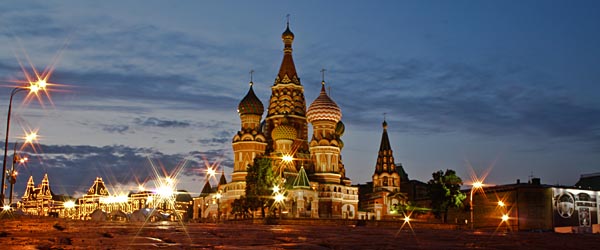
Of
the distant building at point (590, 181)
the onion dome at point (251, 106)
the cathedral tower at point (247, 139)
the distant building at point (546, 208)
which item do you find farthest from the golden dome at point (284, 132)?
the distant building at point (590, 181)

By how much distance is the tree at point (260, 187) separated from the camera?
2064 inches

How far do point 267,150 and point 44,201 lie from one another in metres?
76.3

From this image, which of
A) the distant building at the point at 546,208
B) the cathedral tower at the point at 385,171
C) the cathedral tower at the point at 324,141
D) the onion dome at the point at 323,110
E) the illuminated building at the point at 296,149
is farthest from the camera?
the cathedral tower at the point at 385,171

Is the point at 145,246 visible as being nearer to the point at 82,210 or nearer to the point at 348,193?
the point at 348,193

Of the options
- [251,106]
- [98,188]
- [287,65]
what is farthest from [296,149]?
[98,188]

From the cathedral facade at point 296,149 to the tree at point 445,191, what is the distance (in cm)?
1418

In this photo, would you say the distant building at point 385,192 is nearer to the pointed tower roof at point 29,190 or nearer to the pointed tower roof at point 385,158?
the pointed tower roof at point 385,158

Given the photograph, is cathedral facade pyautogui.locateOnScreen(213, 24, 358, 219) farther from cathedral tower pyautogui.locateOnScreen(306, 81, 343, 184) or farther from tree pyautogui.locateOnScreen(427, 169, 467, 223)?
tree pyautogui.locateOnScreen(427, 169, 467, 223)

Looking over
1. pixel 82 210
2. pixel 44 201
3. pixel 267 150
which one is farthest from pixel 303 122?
pixel 44 201

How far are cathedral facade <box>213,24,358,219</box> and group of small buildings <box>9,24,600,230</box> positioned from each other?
10 centimetres

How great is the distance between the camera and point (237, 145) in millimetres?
73812

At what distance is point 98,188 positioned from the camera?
127 meters

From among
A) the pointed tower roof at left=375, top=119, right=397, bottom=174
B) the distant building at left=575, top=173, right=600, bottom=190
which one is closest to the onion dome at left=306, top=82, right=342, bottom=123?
the pointed tower roof at left=375, top=119, right=397, bottom=174

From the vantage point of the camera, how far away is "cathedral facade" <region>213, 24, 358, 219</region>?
223ft
